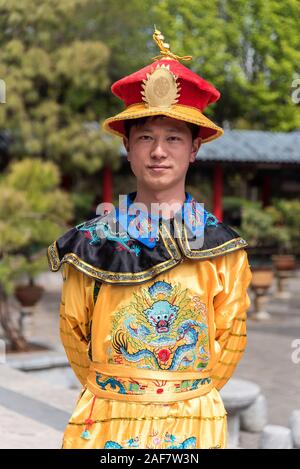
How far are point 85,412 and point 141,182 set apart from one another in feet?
2.53

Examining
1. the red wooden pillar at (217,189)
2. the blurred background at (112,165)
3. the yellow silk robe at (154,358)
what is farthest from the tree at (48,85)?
the yellow silk robe at (154,358)

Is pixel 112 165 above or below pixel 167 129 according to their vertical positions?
above

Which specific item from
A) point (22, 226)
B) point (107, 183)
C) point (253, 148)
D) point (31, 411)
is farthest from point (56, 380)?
point (253, 148)

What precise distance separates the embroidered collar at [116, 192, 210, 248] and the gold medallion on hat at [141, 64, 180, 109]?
0.35m

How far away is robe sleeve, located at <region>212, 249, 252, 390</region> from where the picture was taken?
246cm

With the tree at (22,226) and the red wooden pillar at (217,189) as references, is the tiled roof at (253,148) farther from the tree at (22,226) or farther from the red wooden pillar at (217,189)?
the tree at (22,226)

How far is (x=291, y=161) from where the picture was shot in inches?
733

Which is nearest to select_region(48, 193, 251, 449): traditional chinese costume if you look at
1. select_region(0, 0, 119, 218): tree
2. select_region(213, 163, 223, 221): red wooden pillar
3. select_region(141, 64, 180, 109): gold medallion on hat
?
select_region(141, 64, 180, 109): gold medallion on hat

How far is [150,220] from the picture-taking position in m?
2.45

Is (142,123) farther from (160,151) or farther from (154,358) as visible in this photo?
(154,358)

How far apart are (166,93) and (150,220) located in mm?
414

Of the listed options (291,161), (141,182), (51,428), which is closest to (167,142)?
(141,182)

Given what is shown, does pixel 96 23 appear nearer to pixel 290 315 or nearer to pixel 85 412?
pixel 290 315

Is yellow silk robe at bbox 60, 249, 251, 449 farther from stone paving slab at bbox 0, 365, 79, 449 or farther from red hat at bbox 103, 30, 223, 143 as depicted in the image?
stone paving slab at bbox 0, 365, 79, 449
